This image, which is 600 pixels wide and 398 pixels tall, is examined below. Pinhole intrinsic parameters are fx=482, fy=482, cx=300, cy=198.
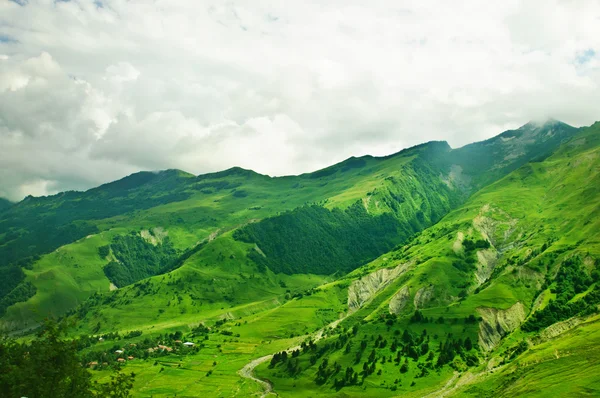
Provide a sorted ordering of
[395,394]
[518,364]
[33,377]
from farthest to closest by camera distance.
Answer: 1. [395,394]
2. [518,364]
3. [33,377]

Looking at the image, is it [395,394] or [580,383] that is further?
[395,394]

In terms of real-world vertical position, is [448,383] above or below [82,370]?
below

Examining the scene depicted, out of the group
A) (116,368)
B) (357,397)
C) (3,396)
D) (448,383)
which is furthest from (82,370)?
(448,383)

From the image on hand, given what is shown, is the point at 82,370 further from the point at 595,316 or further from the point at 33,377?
the point at 595,316

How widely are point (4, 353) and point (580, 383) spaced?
142 meters

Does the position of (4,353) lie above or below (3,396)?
above

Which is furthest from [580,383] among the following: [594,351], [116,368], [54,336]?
[54,336]

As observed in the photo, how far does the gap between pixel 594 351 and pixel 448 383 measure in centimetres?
5998

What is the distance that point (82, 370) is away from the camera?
74000 mm

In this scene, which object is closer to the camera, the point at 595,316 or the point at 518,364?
the point at 518,364

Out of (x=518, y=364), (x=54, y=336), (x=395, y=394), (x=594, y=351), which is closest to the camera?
(x=54, y=336)

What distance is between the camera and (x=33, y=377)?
214 ft

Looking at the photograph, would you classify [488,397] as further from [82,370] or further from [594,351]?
[82,370]

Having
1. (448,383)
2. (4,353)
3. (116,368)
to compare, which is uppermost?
(4,353)
